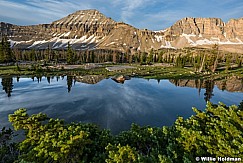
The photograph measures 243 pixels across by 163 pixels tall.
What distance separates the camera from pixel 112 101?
5075 centimetres

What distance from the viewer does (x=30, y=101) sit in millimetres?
48375

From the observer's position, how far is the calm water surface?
1481 inches

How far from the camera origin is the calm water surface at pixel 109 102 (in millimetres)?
37625

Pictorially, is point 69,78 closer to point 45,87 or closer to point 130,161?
point 45,87

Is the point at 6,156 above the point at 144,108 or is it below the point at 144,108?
above

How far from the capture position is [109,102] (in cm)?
4959

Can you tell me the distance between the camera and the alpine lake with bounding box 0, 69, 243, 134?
3766 centimetres

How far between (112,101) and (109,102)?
1.37m

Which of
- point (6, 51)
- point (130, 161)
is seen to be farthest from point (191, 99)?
point (6, 51)

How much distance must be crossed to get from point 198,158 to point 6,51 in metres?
122

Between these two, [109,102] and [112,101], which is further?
[112,101]

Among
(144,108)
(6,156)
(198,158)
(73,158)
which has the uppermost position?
(198,158)

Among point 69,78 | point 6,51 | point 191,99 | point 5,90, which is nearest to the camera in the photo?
point 191,99

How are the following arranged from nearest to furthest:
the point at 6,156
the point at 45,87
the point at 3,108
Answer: the point at 6,156 < the point at 3,108 < the point at 45,87
